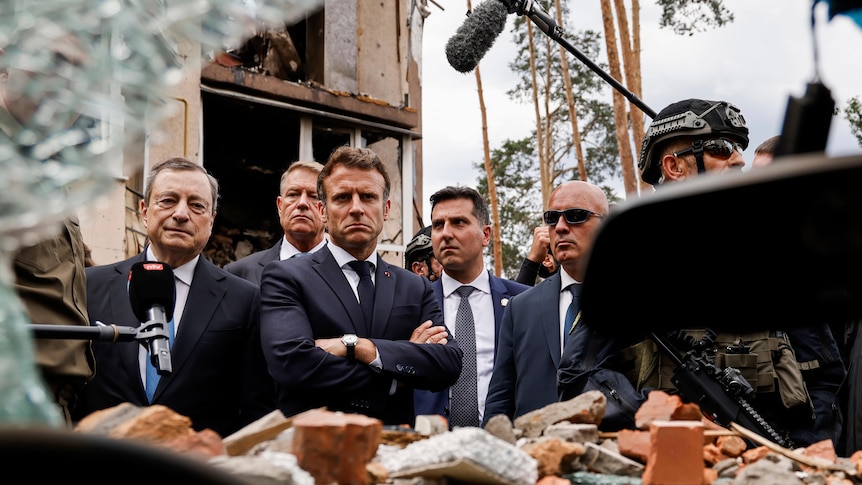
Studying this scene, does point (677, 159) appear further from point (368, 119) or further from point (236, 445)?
point (368, 119)

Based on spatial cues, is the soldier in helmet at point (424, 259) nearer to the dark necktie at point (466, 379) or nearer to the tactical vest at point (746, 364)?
the dark necktie at point (466, 379)

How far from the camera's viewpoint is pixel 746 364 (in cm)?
331

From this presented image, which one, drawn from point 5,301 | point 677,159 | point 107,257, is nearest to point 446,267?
point 677,159

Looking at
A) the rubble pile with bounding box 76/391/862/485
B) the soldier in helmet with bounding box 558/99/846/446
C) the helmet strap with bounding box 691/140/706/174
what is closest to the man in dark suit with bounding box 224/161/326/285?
the soldier in helmet with bounding box 558/99/846/446

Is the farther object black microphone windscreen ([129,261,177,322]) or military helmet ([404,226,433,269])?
military helmet ([404,226,433,269])

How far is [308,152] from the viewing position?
41.2 ft

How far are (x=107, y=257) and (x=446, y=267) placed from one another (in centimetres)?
526

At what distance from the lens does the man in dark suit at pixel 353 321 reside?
3.35 metres

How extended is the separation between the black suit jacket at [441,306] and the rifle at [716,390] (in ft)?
4.95

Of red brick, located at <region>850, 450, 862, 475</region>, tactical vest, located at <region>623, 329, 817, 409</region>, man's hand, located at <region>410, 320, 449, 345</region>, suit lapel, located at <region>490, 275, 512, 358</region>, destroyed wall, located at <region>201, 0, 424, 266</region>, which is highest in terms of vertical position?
destroyed wall, located at <region>201, 0, 424, 266</region>

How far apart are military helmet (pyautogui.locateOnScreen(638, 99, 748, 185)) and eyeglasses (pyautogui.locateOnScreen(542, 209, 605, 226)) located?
52 centimetres

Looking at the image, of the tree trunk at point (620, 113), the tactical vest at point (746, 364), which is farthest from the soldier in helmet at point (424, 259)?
the tree trunk at point (620, 113)

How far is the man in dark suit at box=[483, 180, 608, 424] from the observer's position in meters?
4.08

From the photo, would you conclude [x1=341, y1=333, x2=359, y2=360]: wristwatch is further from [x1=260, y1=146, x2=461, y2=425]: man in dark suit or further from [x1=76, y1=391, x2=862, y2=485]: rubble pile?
[x1=76, y1=391, x2=862, y2=485]: rubble pile
